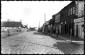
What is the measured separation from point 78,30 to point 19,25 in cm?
7859

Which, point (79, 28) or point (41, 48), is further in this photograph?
point (79, 28)

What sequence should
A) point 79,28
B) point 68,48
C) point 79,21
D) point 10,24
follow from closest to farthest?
point 68,48 → point 79,21 → point 79,28 → point 10,24

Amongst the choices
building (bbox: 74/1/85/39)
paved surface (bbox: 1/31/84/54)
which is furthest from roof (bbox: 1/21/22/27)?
paved surface (bbox: 1/31/84/54)

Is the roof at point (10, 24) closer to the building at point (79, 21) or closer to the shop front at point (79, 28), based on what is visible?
the shop front at point (79, 28)

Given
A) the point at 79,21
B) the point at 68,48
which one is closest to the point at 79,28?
the point at 79,21

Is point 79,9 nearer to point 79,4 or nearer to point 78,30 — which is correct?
point 79,4

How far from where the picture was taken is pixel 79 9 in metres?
22.6

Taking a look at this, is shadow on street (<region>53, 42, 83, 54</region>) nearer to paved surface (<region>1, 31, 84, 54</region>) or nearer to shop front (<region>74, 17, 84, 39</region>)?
paved surface (<region>1, 31, 84, 54</region>)

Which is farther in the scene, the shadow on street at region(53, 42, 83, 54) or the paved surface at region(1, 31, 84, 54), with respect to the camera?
the shadow on street at region(53, 42, 83, 54)

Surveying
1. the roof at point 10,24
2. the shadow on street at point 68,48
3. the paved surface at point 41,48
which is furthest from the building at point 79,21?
the roof at point 10,24

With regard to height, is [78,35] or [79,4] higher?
[79,4]

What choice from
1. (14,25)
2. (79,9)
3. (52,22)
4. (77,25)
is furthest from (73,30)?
(14,25)

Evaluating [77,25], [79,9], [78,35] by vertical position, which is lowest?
[78,35]

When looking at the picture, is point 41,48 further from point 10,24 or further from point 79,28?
point 10,24
